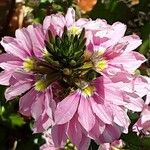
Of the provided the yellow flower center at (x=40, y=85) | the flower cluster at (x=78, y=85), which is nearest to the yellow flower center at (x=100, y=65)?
the flower cluster at (x=78, y=85)

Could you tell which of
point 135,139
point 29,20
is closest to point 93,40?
point 135,139

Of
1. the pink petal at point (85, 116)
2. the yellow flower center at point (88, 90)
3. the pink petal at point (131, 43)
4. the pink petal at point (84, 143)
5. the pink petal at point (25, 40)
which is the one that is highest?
the pink petal at point (25, 40)

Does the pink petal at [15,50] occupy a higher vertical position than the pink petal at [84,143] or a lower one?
higher

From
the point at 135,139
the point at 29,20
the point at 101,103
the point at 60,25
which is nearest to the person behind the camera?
the point at 101,103

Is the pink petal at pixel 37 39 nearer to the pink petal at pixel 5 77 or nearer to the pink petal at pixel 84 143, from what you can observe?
the pink petal at pixel 5 77

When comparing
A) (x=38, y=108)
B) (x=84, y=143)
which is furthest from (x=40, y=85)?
(x=84, y=143)

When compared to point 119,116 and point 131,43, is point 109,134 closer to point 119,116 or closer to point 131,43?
point 119,116

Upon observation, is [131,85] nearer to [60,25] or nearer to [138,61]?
[138,61]
